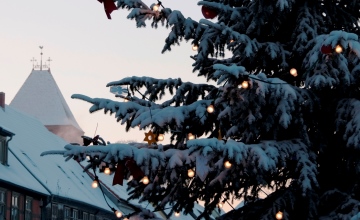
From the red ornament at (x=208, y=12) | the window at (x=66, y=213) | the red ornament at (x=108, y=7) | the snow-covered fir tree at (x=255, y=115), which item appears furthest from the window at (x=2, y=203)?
the red ornament at (x=108, y=7)

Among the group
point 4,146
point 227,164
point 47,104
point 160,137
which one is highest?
point 47,104

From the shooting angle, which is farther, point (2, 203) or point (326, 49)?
point (2, 203)

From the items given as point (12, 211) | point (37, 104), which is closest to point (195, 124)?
point (12, 211)

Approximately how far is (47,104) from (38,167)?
1272 inches

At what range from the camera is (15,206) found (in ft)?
107

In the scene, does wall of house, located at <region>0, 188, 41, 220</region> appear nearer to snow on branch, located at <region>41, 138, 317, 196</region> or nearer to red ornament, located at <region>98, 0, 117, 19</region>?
snow on branch, located at <region>41, 138, 317, 196</region>

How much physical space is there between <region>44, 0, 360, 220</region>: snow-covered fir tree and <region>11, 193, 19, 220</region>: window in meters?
20.6

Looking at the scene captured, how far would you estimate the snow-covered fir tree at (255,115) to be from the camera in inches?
412

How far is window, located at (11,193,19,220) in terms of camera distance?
106 feet

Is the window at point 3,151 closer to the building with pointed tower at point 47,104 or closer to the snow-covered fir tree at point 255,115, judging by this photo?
the snow-covered fir tree at point 255,115

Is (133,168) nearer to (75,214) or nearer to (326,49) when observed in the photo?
(326,49)

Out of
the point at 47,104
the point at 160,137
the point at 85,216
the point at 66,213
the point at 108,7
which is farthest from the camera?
the point at 47,104

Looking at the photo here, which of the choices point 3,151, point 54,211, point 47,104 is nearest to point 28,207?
point 54,211

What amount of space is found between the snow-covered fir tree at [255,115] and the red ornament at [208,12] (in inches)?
2.1
